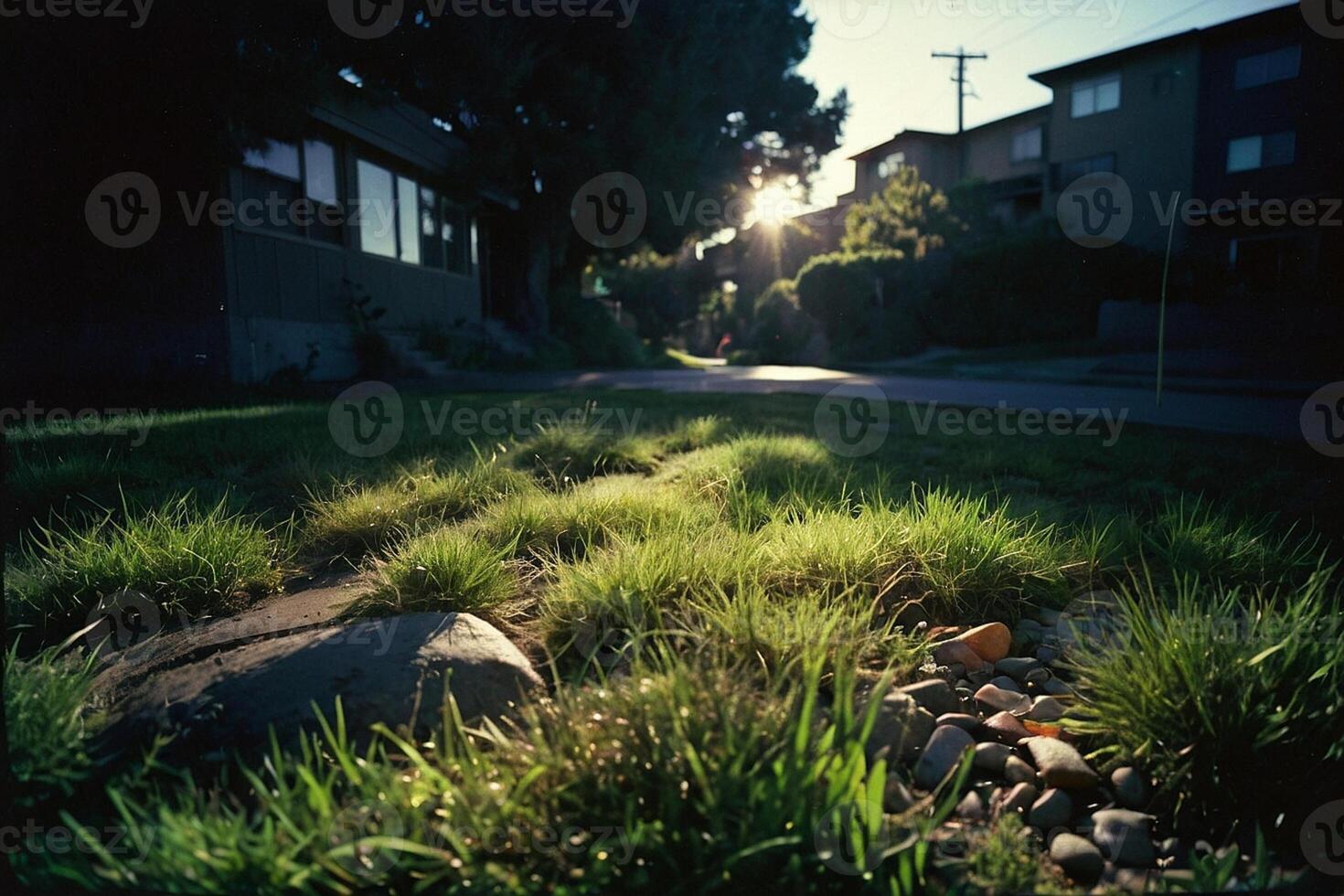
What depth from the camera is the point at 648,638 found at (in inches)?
81.9

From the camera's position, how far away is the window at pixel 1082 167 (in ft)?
75.3

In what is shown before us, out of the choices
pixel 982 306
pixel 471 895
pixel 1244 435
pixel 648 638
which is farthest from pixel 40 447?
pixel 982 306

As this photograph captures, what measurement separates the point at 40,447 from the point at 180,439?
0.66 m

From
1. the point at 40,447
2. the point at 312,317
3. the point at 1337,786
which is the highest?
the point at 312,317

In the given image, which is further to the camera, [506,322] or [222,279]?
[506,322]

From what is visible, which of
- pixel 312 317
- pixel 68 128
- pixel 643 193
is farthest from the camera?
pixel 643 193

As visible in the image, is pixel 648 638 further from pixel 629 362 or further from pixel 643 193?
pixel 629 362

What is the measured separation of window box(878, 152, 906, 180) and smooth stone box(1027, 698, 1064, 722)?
3350 centimetres

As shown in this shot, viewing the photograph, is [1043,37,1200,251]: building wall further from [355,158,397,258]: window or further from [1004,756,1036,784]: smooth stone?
[1004,756,1036,784]: smooth stone

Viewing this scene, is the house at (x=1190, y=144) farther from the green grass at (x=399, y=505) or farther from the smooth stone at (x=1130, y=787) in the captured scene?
the green grass at (x=399, y=505)

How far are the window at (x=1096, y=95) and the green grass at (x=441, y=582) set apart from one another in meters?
24.8

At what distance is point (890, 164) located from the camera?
3325cm

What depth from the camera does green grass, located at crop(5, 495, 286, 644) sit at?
7.66ft

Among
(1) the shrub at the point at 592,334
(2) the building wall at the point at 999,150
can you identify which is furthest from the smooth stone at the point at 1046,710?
(2) the building wall at the point at 999,150
